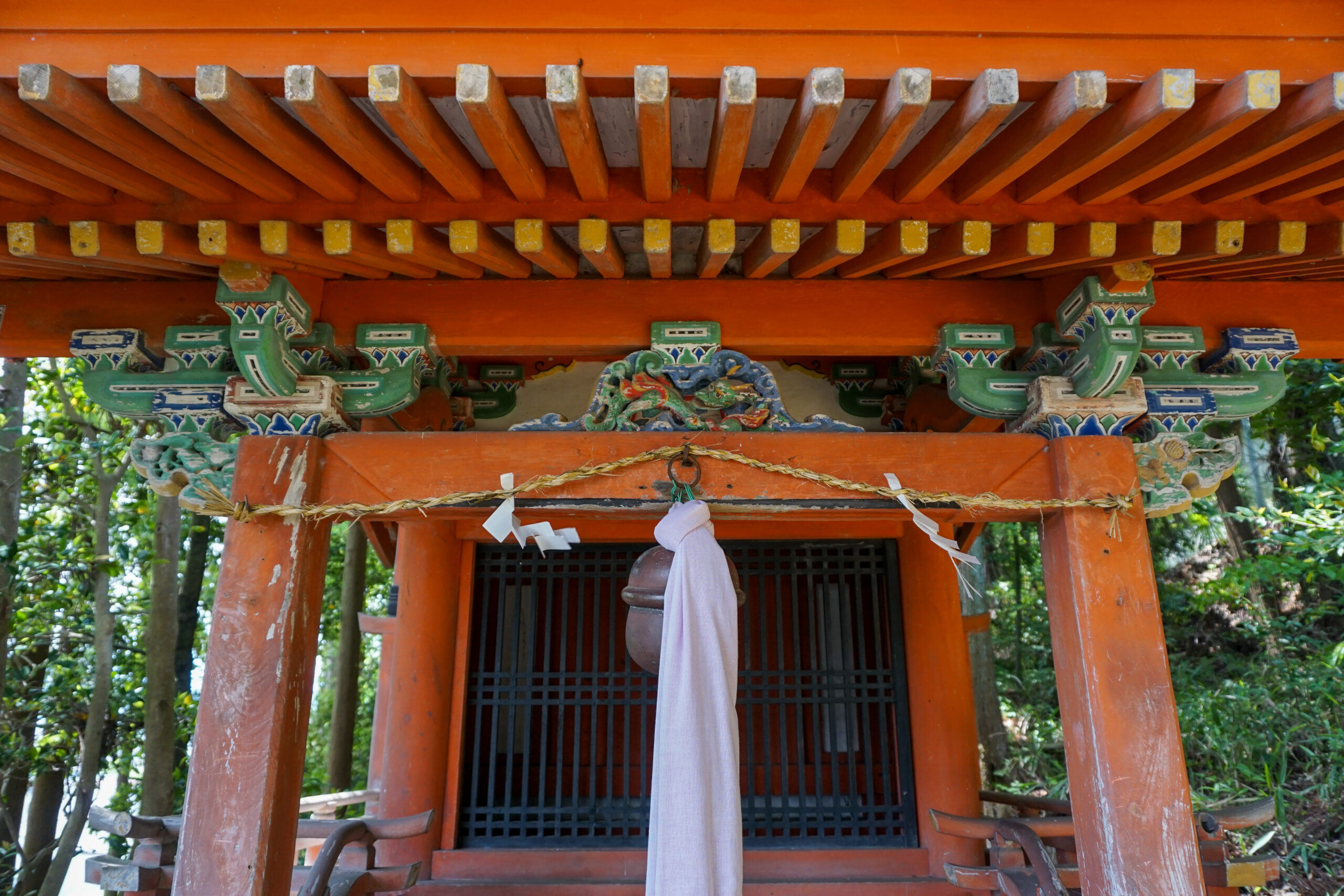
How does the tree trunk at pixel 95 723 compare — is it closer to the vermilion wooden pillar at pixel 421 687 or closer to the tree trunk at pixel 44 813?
the tree trunk at pixel 44 813

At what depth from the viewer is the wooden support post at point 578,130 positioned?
2146mm

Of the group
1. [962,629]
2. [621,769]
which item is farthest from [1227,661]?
[621,769]

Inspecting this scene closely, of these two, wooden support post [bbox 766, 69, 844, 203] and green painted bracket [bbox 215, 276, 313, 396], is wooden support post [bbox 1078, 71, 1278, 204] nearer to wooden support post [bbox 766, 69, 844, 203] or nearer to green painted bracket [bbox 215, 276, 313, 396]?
wooden support post [bbox 766, 69, 844, 203]

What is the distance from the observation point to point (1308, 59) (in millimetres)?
2365

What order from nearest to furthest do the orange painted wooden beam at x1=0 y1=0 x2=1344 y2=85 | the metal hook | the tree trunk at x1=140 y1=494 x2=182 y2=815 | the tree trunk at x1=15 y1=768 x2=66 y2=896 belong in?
the orange painted wooden beam at x1=0 y1=0 x2=1344 y2=85 < the metal hook < the tree trunk at x1=140 y1=494 x2=182 y2=815 < the tree trunk at x1=15 y1=768 x2=66 y2=896

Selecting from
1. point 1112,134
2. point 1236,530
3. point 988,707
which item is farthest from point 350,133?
point 1236,530

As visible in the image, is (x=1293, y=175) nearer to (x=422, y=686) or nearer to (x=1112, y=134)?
(x=1112, y=134)

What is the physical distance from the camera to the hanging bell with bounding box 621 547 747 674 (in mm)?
2895

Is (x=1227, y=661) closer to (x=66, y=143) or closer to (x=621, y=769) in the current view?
(x=621, y=769)

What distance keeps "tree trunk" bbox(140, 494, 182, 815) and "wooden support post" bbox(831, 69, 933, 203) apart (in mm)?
7451

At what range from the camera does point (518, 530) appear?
2938 millimetres

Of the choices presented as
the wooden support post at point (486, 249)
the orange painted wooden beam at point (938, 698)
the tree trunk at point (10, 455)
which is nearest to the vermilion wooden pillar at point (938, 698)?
the orange painted wooden beam at point (938, 698)

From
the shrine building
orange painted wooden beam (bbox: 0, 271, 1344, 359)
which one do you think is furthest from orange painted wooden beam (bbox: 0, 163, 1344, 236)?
orange painted wooden beam (bbox: 0, 271, 1344, 359)

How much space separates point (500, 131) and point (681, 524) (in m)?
1.31
